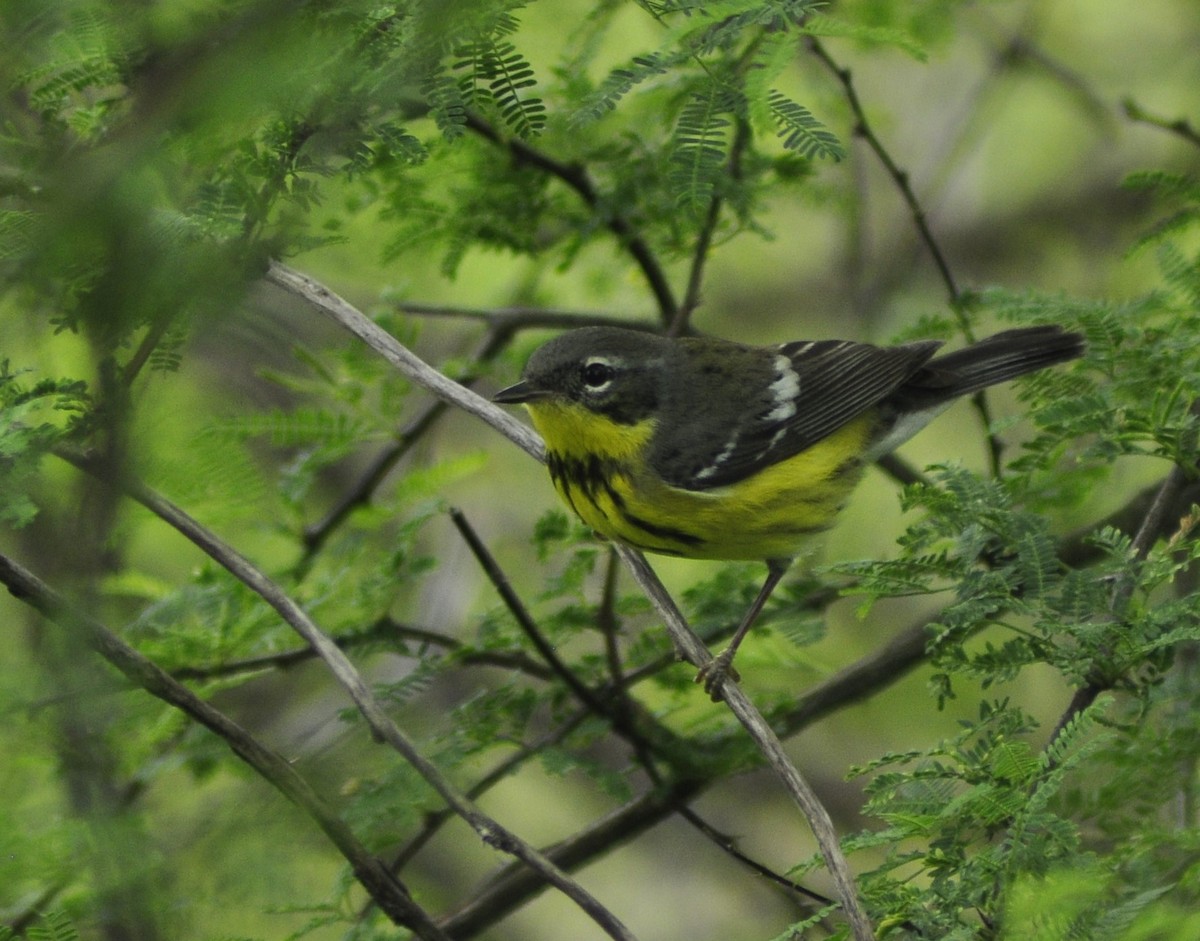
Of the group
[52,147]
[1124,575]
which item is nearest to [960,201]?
[1124,575]

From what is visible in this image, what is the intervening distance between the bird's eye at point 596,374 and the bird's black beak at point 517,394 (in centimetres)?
20

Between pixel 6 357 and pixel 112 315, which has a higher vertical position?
pixel 6 357

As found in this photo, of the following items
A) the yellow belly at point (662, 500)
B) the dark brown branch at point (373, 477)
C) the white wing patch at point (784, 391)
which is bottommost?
the yellow belly at point (662, 500)

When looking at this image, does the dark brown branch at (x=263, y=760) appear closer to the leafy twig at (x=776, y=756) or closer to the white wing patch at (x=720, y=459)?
the leafy twig at (x=776, y=756)

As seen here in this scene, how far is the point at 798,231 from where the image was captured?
366 inches

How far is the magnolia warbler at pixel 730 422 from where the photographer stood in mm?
4355

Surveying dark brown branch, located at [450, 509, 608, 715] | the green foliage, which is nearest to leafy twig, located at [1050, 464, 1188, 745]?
the green foliage

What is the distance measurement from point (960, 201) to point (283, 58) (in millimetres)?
8106

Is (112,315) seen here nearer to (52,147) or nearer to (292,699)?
(52,147)

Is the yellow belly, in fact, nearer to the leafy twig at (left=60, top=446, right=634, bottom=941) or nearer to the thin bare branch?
the thin bare branch

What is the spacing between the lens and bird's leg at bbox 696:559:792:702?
13.0 ft

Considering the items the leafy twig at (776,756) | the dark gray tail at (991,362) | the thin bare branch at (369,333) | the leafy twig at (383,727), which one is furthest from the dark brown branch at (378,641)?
the dark gray tail at (991,362)

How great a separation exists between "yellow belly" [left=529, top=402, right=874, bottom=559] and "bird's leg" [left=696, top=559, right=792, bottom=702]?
164 millimetres

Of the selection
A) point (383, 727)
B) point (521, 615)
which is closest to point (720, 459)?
point (521, 615)
